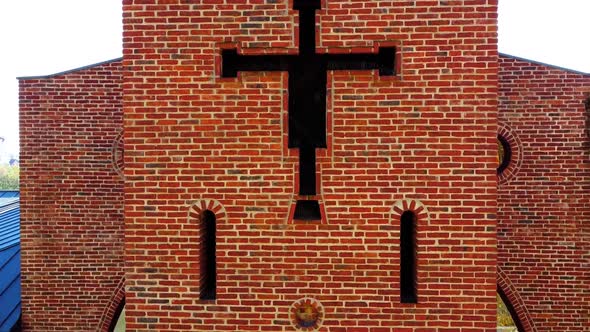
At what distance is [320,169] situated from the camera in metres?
3.08

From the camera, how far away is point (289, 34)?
307cm

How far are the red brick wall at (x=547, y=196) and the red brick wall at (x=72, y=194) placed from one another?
5655 mm

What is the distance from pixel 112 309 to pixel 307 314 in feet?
12.1

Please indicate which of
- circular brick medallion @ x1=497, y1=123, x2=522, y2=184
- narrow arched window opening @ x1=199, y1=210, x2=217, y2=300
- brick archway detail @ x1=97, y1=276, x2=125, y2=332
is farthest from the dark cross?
brick archway detail @ x1=97, y1=276, x2=125, y2=332

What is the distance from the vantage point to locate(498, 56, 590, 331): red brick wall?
16.8ft

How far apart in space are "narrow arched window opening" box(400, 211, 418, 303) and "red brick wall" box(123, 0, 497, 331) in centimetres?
15

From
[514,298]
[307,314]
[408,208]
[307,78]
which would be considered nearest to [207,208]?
[307,314]

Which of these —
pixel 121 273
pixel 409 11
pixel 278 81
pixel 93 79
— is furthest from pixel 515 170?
pixel 93 79

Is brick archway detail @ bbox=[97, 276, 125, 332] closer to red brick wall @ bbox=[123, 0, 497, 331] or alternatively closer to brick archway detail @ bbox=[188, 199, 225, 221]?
red brick wall @ bbox=[123, 0, 497, 331]

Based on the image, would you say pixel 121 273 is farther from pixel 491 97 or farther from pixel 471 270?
pixel 491 97

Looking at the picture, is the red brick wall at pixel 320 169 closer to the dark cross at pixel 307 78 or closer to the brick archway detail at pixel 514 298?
the dark cross at pixel 307 78

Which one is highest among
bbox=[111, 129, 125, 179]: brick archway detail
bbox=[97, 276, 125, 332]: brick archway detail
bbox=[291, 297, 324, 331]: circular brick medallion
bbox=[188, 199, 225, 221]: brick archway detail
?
bbox=[111, 129, 125, 179]: brick archway detail

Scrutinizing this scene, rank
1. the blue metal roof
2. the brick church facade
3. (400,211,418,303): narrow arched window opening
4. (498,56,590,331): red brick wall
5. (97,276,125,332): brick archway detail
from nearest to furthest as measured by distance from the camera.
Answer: the brick church facade < (400,211,418,303): narrow arched window opening < (498,56,590,331): red brick wall < the blue metal roof < (97,276,125,332): brick archway detail

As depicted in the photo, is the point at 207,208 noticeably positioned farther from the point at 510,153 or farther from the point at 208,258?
the point at 510,153
